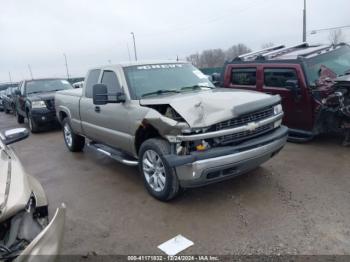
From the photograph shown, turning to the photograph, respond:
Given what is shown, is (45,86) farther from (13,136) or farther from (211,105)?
(211,105)

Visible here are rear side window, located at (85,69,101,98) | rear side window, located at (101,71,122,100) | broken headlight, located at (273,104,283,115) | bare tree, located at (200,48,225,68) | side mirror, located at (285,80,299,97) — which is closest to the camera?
broken headlight, located at (273,104,283,115)

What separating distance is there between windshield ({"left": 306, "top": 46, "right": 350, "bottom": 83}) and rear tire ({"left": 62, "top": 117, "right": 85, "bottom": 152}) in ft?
16.5

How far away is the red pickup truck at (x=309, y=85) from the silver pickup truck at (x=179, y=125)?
1799 millimetres

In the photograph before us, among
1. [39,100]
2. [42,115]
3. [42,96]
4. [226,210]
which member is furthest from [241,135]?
[42,96]

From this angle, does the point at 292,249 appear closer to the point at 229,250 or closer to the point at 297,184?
the point at 229,250

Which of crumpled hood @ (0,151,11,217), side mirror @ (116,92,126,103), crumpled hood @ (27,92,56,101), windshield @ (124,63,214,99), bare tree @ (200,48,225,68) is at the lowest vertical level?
bare tree @ (200,48,225,68)

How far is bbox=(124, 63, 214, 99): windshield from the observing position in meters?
5.07

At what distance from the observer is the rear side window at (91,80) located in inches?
240

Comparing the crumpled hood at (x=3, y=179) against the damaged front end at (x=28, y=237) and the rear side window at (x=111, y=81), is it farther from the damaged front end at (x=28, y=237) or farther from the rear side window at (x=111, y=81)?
the rear side window at (x=111, y=81)

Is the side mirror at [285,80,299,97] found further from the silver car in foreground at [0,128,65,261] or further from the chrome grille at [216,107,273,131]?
the silver car in foreground at [0,128,65,261]

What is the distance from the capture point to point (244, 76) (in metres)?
7.84

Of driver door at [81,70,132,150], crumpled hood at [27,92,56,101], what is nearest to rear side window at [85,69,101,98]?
driver door at [81,70,132,150]

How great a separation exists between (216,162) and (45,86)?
9.87 meters

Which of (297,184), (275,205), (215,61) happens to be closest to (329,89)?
(297,184)
